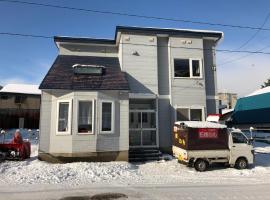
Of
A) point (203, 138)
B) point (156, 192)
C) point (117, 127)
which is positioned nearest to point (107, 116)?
point (117, 127)

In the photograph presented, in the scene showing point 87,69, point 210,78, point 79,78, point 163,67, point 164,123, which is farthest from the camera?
point 210,78

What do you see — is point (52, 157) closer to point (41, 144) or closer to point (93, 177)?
point (41, 144)

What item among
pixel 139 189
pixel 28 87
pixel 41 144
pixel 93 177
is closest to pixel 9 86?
pixel 28 87

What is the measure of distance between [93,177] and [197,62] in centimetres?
1103

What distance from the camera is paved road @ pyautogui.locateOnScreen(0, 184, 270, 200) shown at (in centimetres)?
870

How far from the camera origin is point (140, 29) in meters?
18.4

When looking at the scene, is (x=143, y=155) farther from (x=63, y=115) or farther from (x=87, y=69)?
(x=87, y=69)

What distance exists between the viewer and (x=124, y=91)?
639 inches

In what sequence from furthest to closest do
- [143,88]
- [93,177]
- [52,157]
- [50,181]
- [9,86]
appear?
1. [9,86]
2. [143,88]
3. [52,157]
4. [93,177]
5. [50,181]

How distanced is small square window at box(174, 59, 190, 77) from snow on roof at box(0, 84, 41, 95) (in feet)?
87.6

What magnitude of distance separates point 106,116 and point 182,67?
6.58m

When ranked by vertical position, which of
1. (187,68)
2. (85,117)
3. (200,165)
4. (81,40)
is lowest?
(200,165)

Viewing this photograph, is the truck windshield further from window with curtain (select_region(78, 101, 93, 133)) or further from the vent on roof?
the vent on roof

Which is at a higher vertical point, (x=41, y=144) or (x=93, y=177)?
(x=41, y=144)
